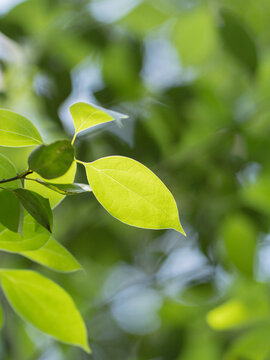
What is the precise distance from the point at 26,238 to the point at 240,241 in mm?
685

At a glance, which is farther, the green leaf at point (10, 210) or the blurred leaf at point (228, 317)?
the blurred leaf at point (228, 317)

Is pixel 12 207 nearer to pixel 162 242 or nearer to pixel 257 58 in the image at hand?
pixel 257 58

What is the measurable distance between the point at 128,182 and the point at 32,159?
0.07 metres

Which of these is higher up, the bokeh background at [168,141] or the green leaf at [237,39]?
the green leaf at [237,39]

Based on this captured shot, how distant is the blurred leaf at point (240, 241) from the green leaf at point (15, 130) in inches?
28.0

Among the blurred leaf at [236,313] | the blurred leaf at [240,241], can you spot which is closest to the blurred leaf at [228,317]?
the blurred leaf at [236,313]

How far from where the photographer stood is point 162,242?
45.7 inches

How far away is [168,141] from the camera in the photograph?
36.8 inches

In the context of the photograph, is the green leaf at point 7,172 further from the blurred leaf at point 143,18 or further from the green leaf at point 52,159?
the blurred leaf at point 143,18

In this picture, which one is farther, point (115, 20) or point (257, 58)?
point (115, 20)

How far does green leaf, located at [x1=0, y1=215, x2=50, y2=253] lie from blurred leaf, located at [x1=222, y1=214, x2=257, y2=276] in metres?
0.66

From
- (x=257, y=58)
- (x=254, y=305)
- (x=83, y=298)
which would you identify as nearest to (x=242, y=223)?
(x=254, y=305)

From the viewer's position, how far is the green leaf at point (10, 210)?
0.33 metres

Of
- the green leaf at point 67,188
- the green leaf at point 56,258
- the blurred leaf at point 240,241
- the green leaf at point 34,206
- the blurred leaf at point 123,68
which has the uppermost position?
the green leaf at point 67,188
